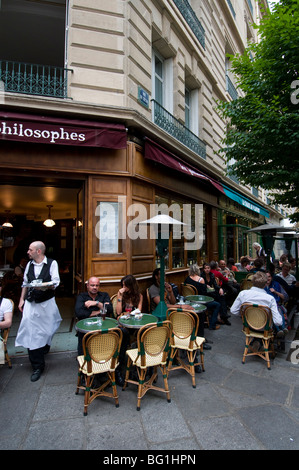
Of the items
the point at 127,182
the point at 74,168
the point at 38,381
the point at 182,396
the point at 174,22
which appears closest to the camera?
the point at 182,396

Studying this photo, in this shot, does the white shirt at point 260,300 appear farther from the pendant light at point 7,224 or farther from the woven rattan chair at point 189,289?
the pendant light at point 7,224

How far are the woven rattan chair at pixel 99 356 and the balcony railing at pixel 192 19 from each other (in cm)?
990

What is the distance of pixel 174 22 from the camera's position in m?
7.78

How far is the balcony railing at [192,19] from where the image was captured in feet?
27.2

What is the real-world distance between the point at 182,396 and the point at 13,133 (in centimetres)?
527

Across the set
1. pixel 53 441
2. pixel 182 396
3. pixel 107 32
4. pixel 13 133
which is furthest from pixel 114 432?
pixel 107 32

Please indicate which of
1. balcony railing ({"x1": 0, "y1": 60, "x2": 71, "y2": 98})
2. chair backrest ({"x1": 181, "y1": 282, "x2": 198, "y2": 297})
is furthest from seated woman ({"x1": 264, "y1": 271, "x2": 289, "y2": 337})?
balcony railing ({"x1": 0, "y1": 60, "x2": 71, "y2": 98})

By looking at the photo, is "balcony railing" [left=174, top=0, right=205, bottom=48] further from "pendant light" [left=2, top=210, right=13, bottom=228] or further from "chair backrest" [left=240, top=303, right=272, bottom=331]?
"pendant light" [left=2, top=210, right=13, bottom=228]

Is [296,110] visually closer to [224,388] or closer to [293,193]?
[293,193]

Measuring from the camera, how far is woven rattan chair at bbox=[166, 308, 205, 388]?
3.71 meters

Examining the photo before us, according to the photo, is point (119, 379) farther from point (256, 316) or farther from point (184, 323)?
point (256, 316)

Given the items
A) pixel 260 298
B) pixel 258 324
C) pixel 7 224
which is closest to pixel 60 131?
pixel 260 298

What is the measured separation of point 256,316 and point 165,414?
2.30 m

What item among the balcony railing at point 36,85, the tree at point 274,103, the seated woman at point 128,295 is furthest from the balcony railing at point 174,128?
the seated woman at point 128,295
